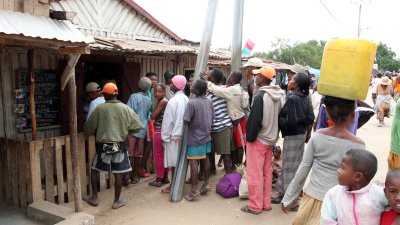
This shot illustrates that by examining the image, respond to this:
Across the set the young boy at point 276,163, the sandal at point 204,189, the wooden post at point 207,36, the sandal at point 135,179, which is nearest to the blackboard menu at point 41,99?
the sandal at point 135,179

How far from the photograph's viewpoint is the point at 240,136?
6445 millimetres

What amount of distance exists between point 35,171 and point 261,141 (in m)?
3.16

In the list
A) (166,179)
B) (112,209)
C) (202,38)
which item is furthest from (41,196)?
(202,38)

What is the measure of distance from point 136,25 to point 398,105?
22.2ft

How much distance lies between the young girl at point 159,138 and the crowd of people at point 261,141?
2 centimetres

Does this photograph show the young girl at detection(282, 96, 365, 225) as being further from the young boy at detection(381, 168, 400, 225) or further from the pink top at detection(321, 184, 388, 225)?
the young boy at detection(381, 168, 400, 225)

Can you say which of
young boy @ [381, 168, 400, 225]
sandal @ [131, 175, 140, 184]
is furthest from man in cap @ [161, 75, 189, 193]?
young boy @ [381, 168, 400, 225]

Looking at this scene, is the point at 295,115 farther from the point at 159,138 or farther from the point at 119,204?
the point at 119,204

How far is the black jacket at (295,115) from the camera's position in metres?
4.92

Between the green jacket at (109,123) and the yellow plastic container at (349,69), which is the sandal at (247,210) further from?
the yellow plastic container at (349,69)

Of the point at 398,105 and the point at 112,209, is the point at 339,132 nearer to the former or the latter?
the point at 398,105

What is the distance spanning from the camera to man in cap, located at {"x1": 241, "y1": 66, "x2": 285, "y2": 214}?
485 cm

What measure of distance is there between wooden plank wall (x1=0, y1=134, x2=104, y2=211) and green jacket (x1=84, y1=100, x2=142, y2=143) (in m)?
0.51

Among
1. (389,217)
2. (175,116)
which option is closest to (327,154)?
(389,217)
